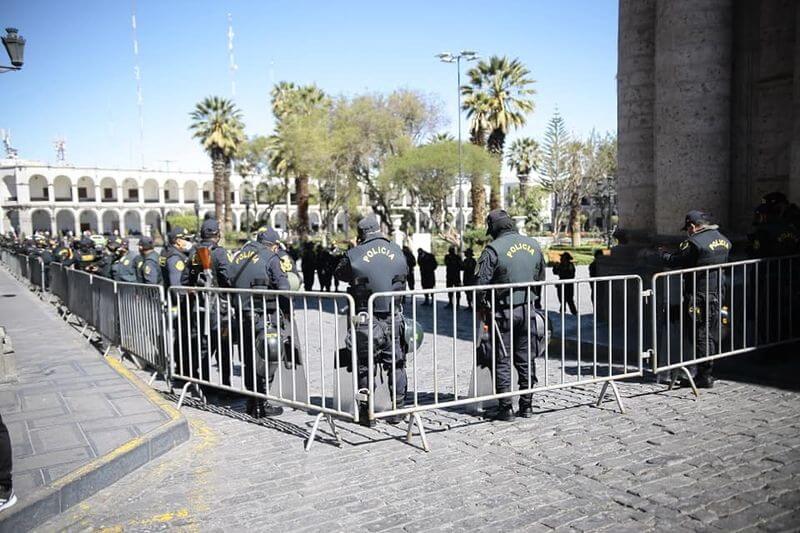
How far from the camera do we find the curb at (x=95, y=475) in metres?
4.03

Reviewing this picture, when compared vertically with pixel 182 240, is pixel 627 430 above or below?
below

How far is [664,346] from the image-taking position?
7773 millimetres

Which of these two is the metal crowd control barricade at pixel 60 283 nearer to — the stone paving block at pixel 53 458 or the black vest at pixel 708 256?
the stone paving block at pixel 53 458

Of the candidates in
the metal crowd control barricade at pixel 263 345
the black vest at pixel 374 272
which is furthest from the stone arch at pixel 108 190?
the black vest at pixel 374 272

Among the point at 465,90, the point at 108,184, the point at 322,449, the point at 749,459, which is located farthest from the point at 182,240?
the point at 108,184

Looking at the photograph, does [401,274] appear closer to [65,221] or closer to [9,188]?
[65,221]

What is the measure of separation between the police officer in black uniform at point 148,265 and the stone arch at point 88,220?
3315 inches

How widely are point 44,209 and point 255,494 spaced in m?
88.2

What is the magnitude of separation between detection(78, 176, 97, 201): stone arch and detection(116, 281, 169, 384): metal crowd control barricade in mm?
88696

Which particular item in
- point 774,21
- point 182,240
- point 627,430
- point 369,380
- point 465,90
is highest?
point 465,90

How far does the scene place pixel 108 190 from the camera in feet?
300

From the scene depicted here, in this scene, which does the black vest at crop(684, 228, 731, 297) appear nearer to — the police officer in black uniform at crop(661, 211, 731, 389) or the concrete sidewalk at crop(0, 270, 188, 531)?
the police officer in black uniform at crop(661, 211, 731, 389)

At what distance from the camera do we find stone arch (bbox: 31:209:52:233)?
84175 mm

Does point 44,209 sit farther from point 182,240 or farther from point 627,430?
point 627,430
